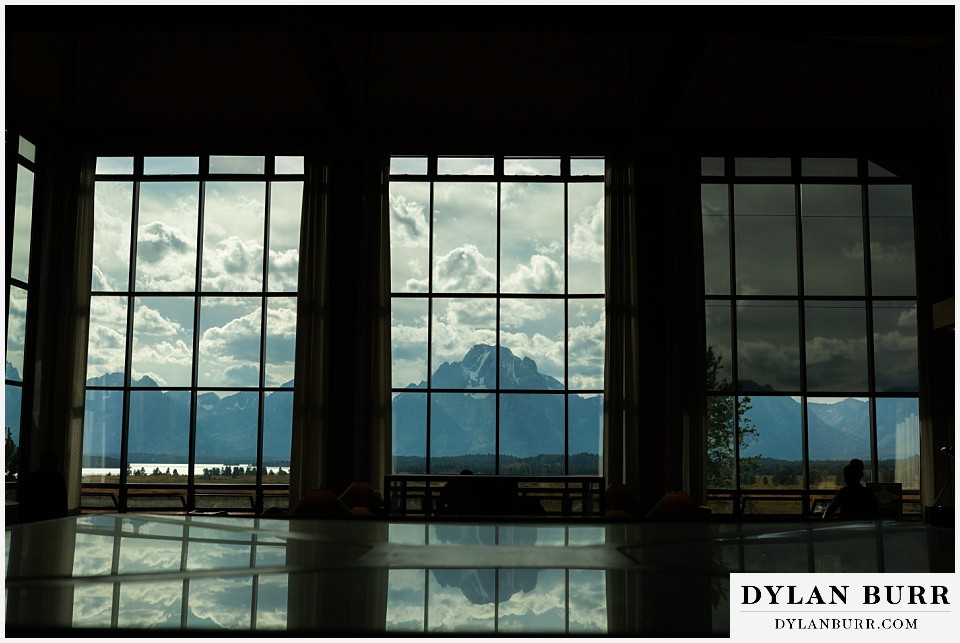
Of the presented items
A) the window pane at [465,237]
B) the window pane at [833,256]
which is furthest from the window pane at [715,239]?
the window pane at [465,237]

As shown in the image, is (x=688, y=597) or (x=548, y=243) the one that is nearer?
(x=688, y=597)

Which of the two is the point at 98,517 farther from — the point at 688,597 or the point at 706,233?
the point at 706,233

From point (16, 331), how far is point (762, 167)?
1191cm

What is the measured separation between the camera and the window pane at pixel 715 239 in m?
13.4

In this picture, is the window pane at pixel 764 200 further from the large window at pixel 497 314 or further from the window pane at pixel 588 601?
the window pane at pixel 588 601

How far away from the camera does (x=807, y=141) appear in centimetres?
1345

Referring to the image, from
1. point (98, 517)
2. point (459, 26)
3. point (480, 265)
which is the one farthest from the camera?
point (480, 265)

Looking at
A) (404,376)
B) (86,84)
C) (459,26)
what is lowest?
(404,376)

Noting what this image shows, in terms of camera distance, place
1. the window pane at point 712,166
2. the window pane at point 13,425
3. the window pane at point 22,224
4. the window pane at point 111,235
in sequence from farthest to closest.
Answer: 1. the window pane at point 111,235
2. the window pane at point 712,166
3. the window pane at point 22,224
4. the window pane at point 13,425

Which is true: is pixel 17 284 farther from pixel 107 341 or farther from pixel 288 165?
pixel 288 165

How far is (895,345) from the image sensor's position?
13.3 metres

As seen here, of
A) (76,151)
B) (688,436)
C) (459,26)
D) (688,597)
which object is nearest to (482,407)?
(688,436)

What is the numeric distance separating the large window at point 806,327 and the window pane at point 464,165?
3508 mm

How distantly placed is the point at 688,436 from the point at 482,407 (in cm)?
320
